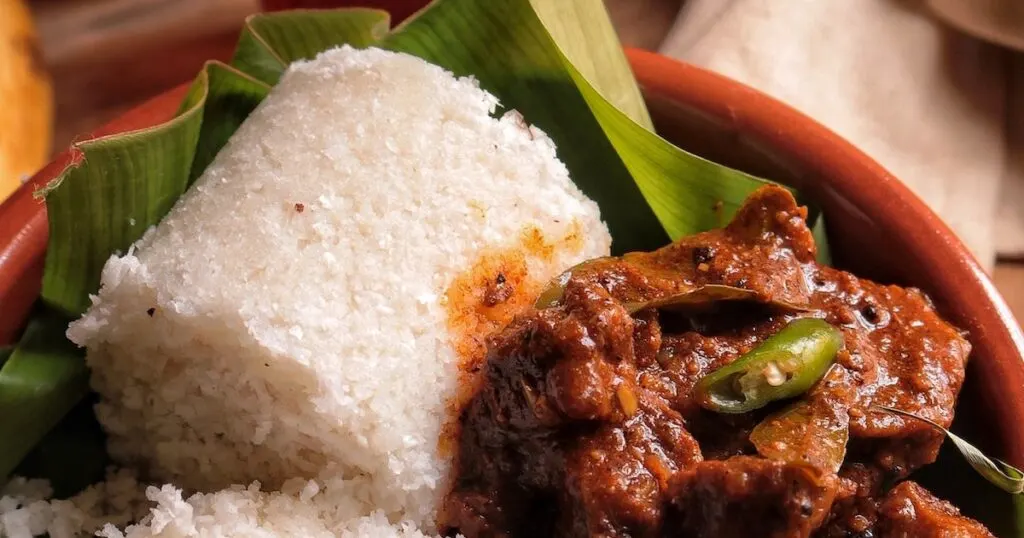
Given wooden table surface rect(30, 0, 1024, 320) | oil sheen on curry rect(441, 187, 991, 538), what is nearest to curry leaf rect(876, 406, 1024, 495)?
oil sheen on curry rect(441, 187, 991, 538)

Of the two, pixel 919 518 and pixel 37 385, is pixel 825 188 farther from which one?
pixel 37 385

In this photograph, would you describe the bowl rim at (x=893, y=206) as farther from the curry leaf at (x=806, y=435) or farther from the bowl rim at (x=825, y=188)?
the curry leaf at (x=806, y=435)

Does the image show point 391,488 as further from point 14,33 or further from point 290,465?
point 14,33

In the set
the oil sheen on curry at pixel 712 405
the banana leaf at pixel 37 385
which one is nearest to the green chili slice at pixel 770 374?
the oil sheen on curry at pixel 712 405

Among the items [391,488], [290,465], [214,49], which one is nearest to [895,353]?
[391,488]

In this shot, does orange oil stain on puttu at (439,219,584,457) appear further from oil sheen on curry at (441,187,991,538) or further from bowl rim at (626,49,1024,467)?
bowl rim at (626,49,1024,467)
